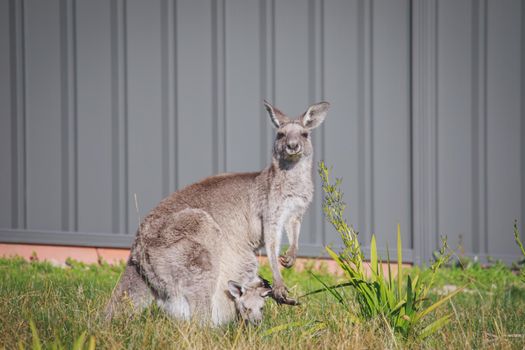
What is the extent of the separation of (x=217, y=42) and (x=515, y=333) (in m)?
4.20

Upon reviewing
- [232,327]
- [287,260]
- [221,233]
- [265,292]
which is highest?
[221,233]

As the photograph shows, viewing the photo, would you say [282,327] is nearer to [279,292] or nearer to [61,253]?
[279,292]

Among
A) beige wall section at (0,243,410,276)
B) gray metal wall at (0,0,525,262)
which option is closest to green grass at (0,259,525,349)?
gray metal wall at (0,0,525,262)

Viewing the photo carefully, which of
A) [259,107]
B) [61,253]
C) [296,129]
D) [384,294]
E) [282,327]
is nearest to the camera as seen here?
[282,327]

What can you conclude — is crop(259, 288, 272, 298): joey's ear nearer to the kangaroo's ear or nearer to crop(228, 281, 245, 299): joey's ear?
crop(228, 281, 245, 299): joey's ear

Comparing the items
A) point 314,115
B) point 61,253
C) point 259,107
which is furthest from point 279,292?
point 61,253

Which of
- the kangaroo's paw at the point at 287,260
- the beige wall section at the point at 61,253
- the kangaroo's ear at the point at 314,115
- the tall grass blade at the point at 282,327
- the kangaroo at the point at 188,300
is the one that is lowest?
the beige wall section at the point at 61,253

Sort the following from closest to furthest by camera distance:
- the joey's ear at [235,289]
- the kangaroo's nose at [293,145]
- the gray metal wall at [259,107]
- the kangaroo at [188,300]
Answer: the kangaroo at [188,300] → the joey's ear at [235,289] → the kangaroo's nose at [293,145] → the gray metal wall at [259,107]

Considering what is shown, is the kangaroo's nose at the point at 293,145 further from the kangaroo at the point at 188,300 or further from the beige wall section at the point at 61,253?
the beige wall section at the point at 61,253

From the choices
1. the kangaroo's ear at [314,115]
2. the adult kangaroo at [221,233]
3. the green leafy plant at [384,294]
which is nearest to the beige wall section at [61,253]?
the adult kangaroo at [221,233]

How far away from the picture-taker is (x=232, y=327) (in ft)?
13.3

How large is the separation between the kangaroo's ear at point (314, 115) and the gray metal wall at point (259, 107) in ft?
7.86

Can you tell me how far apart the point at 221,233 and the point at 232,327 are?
1.79 feet

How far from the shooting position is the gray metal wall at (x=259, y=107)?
260 inches
